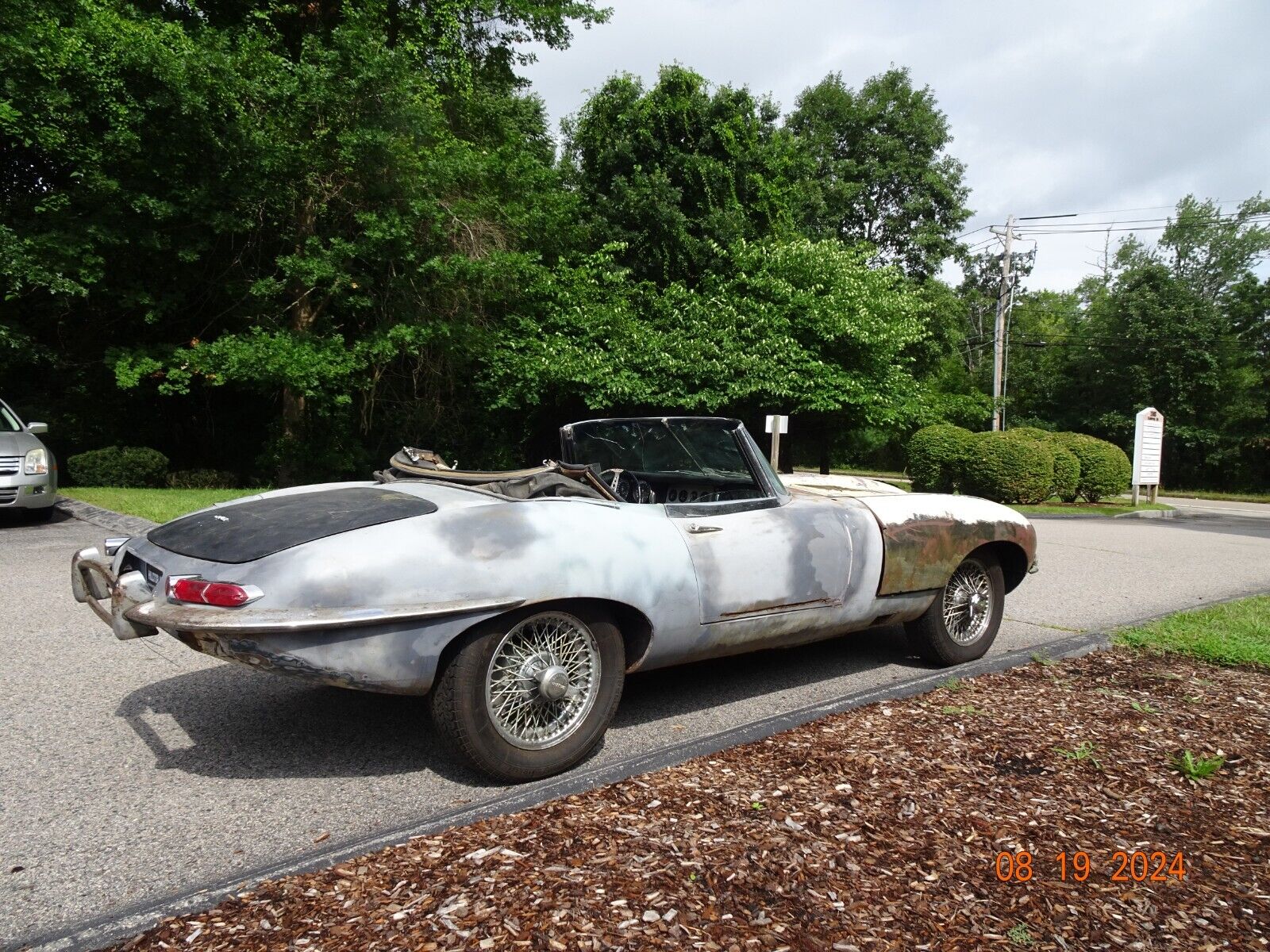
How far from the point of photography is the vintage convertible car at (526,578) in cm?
281

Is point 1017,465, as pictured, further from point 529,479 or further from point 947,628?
point 529,479

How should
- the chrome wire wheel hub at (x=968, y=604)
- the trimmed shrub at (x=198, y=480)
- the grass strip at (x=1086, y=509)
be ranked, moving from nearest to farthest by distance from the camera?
1. the chrome wire wheel hub at (x=968, y=604)
2. the trimmed shrub at (x=198, y=480)
3. the grass strip at (x=1086, y=509)

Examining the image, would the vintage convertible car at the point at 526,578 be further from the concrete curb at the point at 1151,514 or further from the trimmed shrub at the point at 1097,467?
the trimmed shrub at the point at 1097,467

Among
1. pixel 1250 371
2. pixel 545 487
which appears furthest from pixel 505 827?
pixel 1250 371

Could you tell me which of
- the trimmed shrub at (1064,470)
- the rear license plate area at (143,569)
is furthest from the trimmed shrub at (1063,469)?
the rear license plate area at (143,569)

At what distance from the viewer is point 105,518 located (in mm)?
10406

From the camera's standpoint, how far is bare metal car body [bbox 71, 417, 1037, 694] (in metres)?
2.79

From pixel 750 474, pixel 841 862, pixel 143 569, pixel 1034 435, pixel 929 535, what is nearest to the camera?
pixel 841 862

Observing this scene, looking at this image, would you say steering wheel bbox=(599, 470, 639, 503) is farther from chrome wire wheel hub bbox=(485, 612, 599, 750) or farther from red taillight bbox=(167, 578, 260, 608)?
red taillight bbox=(167, 578, 260, 608)

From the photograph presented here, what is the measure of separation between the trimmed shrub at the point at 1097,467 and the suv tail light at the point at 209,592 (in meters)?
20.9

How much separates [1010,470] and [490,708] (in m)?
18.2

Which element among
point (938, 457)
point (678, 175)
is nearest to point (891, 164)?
point (678, 175)

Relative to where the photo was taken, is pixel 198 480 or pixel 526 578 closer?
pixel 526 578

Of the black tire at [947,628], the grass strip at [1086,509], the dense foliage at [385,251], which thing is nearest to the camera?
the black tire at [947,628]
